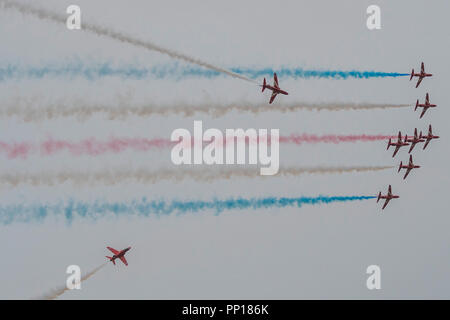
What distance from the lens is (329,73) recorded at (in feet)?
219

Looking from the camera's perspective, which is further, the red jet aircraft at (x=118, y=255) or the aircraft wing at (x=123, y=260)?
the aircraft wing at (x=123, y=260)

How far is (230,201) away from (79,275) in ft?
44.9

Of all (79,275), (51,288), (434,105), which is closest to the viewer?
(51,288)

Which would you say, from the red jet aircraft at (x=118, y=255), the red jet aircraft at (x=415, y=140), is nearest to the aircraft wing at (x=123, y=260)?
the red jet aircraft at (x=118, y=255)

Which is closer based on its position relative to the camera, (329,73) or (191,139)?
(191,139)

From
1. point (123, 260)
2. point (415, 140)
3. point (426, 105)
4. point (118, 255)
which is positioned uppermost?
point (426, 105)


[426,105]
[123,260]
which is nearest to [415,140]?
[426,105]

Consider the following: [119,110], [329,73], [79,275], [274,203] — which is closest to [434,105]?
[329,73]

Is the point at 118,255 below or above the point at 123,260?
above

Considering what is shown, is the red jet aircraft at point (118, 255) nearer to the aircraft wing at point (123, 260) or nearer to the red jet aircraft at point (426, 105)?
the aircraft wing at point (123, 260)

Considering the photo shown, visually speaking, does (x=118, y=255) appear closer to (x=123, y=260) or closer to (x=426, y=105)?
(x=123, y=260)

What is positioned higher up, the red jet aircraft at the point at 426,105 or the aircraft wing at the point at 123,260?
the red jet aircraft at the point at 426,105

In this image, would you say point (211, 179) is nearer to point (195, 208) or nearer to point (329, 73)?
point (195, 208)

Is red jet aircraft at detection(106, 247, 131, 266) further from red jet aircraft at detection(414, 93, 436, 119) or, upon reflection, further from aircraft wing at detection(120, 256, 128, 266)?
red jet aircraft at detection(414, 93, 436, 119)
